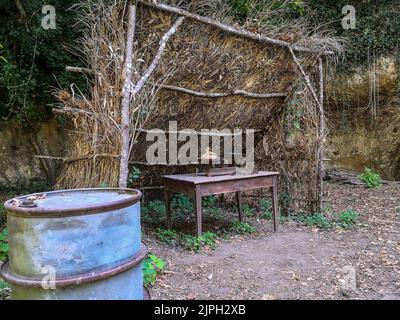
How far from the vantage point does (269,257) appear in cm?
384

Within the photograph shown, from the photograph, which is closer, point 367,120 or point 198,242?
point 198,242

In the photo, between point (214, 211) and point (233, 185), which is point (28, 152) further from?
point (233, 185)

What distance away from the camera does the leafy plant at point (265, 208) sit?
561 centimetres

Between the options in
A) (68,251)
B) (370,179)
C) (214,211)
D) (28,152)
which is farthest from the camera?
(28,152)

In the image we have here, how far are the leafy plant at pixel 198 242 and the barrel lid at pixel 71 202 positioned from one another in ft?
5.44

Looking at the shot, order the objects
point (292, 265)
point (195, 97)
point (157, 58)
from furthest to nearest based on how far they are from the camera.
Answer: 1. point (195, 97)
2. point (292, 265)
3. point (157, 58)

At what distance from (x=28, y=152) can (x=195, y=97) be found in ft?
15.6

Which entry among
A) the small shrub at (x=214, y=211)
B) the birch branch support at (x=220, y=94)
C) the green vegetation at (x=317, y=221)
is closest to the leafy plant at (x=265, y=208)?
the green vegetation at (x=317, y=221)

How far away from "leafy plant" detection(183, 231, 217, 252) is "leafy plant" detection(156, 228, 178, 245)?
0.14 metres

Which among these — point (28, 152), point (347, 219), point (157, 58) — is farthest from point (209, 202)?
point (28, 152)

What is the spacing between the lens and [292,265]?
360 centimetres

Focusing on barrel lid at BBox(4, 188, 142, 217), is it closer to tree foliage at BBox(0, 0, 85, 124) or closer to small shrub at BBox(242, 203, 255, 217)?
small shrub at BBox(242, 203, 255, 217)

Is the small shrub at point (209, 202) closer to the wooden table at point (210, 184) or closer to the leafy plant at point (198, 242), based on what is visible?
the wooden table at point (210, 184)
